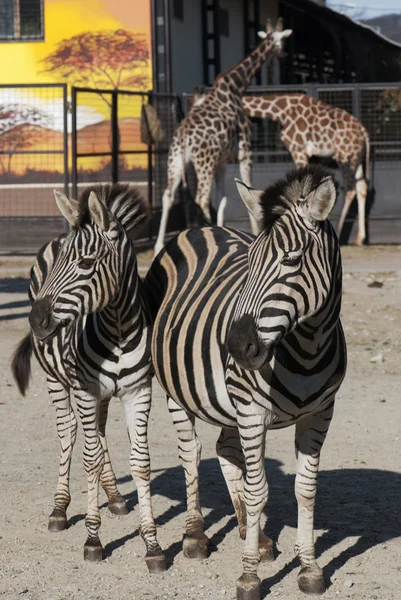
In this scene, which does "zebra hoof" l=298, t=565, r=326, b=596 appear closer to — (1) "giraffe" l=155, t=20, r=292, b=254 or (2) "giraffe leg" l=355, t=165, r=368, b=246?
(1) "giraffe" l=155, t=20, r=292, b=254

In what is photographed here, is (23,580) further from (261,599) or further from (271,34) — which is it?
(271,34)

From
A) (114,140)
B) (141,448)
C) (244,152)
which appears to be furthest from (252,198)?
(244,152)

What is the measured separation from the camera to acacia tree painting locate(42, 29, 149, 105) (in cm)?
1802

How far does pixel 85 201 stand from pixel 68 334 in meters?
0.72

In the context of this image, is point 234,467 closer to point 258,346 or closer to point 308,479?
point 308,479

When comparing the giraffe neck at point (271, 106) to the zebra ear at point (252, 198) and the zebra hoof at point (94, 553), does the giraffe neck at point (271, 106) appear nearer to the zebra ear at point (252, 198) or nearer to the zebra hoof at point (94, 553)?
the zebra hoof at point (94, 553)

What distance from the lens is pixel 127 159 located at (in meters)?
17.4

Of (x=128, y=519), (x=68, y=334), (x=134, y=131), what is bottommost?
(x=128, y=519)

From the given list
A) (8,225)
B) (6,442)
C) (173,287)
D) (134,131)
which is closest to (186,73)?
(134,131)

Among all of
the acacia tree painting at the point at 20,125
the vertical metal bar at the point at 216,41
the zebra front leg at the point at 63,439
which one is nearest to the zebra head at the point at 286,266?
the zebra front leg at the point at 63,439

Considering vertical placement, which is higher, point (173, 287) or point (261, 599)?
point (173, 287)

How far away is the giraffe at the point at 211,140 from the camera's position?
15328mm

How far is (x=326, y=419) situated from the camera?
449 centimetres

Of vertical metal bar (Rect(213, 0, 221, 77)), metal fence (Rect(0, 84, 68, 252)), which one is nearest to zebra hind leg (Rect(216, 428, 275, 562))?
metal fence (Rect(0, 84, 68, 252))
